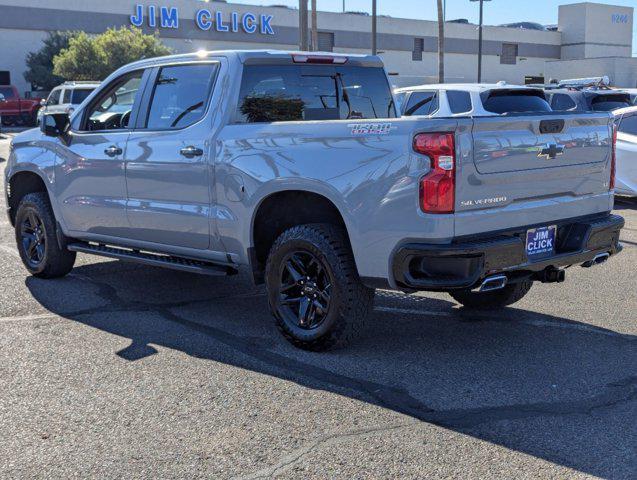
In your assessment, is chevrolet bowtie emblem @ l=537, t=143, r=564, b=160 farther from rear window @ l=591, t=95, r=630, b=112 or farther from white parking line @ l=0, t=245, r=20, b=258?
rear window @ l=591, t=95, r=630, b=112

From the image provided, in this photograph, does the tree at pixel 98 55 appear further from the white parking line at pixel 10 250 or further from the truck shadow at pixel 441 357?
the truck shadow at pixel 441 357

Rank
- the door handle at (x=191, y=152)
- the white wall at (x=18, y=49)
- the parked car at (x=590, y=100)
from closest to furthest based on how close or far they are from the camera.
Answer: the door handle at (x=191, y=152) → the parked car at (x=590, y=100) → the white wall at (x=18, y=49)

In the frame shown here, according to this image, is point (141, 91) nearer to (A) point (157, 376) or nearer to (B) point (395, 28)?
(A) point (157, 376)

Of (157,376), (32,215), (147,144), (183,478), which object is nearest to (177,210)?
(147,144)

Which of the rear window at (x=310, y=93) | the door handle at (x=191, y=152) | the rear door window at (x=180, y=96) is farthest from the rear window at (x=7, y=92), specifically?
the door handle at (x=191, y=152)

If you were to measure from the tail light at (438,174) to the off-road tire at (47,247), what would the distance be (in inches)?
164

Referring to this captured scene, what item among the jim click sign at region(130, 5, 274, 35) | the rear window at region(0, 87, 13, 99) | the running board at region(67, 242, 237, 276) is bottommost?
the running board at region(67, 242, 237, 276)

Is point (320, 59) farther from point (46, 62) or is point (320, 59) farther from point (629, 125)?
point (46, 62)

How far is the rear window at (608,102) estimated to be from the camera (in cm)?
1577

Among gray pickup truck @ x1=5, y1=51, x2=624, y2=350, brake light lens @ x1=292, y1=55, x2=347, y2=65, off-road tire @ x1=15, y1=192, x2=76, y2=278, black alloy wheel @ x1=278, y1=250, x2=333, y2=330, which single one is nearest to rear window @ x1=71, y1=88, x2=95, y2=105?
off-road tire @ x1=15, y1=192, x2=76, y2=278

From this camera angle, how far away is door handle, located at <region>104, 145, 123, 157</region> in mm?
6817

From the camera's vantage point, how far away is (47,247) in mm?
7789

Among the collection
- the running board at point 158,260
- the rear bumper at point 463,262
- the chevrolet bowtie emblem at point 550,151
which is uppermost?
the chevrolet bowtie emblem at point 550,151

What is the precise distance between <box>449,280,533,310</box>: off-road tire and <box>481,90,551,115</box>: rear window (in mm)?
5512
